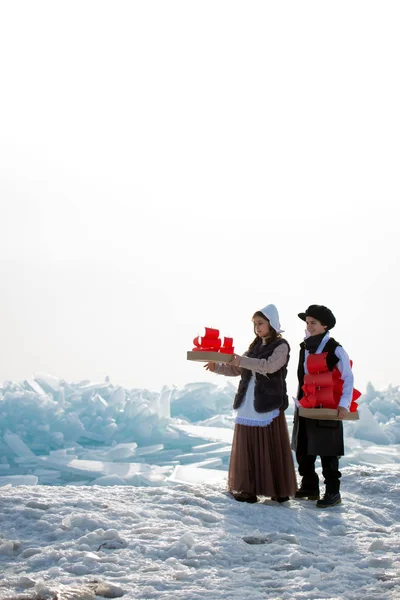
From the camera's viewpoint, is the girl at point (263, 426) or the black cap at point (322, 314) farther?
the black cap at point (322, 314)

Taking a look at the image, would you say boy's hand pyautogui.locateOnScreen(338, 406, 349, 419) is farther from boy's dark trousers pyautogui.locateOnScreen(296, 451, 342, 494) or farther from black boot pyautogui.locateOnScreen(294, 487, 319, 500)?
black boot pyautogui.locateOnScreen(294, 487, 319, 500)

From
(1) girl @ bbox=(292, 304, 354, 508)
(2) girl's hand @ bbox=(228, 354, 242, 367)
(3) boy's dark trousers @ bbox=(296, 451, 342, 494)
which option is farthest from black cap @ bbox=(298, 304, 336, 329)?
(3) boy's dark trousers @ bbox=(296, 451, 342, 494)

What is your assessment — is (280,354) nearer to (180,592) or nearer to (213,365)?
(213,365)

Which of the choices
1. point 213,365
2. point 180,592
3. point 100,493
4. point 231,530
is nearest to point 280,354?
point 213,365

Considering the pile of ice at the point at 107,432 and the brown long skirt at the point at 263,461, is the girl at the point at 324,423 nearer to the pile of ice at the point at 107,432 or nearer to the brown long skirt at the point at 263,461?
the brown long skirt at the point at 263,461

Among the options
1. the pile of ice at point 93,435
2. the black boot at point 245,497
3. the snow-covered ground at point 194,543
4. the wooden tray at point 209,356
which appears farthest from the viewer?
the pile of ice at point 93,435

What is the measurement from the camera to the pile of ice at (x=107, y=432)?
11.9 m

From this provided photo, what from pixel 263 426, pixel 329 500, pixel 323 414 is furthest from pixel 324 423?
pixel 329 500

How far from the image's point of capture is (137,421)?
13.0 metres

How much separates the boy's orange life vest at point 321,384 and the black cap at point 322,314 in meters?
0.30

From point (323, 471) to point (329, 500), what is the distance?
0.25m

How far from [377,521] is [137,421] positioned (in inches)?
286

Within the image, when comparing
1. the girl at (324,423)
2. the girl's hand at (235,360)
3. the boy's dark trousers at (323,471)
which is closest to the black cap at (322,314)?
the girl at (324,423)

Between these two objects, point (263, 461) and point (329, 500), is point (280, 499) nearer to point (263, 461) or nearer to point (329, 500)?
point (263, 461)
